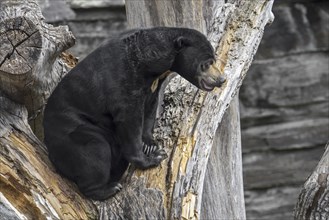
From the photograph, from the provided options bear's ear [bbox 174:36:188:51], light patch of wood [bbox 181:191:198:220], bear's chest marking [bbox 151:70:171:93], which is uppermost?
bear's ear [bbox 174:36:188:51]

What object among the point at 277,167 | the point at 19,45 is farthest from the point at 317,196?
the point at 277,167

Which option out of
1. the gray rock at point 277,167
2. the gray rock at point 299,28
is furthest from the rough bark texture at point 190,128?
the gray rock at point 277,167

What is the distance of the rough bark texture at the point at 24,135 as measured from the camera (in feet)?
13.3

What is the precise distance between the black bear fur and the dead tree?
0.07 metres

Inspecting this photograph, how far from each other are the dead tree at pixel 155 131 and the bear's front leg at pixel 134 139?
0.16 ft

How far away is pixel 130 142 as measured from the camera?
169 inches

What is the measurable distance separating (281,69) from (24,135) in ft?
13.8

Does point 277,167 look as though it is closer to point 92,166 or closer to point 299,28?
point 299,28

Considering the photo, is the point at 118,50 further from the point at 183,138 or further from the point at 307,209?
the point at 307,209

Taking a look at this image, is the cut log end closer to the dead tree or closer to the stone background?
the dead tree

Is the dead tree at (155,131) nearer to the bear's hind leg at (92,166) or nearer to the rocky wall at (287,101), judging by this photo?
the bear's hind leg at (92,166)

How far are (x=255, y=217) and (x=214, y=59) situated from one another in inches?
172

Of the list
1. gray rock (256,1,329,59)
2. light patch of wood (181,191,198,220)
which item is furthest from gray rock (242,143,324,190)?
light patch of wood (181,191,198,220)

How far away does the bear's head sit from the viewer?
4289mm
